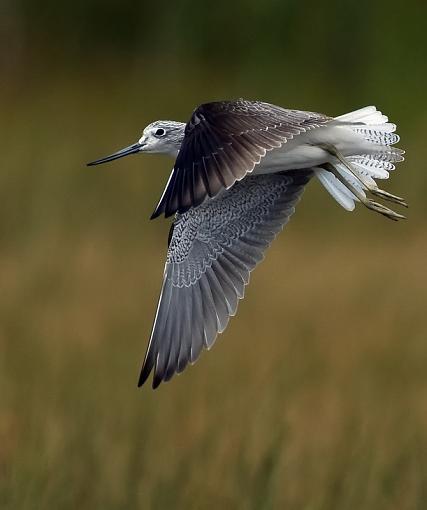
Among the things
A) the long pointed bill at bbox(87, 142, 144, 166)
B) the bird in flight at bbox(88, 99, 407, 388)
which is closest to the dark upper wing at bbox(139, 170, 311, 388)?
the bird in flight at bbox(88, 99, 407, 388)

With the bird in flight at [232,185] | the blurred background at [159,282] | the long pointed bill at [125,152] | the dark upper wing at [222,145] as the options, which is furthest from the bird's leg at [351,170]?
the blurred background at [159,282]

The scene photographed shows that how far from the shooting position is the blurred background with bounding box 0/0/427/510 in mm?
4801

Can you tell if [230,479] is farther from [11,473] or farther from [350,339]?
[350,339]

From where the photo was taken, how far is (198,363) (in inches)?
245

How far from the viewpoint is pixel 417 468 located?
478 cm

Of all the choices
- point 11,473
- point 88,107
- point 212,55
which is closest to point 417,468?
point 11,473

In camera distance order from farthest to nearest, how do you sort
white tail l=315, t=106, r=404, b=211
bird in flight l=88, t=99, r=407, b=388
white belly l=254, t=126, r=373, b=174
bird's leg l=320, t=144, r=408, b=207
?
white tail l=315, t=106, r=404, b=211 < bird's leg l=320, t=144, r=408, b=207 < white belly l=254, t=126, r=373, b=174 < bird in flight l=88, t=99, r=407, b=388

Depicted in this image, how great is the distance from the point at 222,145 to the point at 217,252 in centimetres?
92

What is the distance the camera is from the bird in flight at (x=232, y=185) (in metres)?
4.07

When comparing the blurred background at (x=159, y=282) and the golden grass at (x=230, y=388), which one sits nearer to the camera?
the golden grass at (x=230, y=388)

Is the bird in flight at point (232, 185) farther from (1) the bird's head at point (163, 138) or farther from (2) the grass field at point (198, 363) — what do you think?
(2) the grass field at point (198, 363)

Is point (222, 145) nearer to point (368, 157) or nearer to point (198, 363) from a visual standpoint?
point (368, 157)

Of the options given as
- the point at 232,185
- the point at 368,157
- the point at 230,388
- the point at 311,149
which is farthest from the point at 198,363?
the point at 232,185

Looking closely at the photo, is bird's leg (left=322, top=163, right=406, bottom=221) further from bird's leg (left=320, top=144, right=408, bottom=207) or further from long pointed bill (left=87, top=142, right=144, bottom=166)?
long pointed bill (left=87, top=142, right=144, bottom=166)
